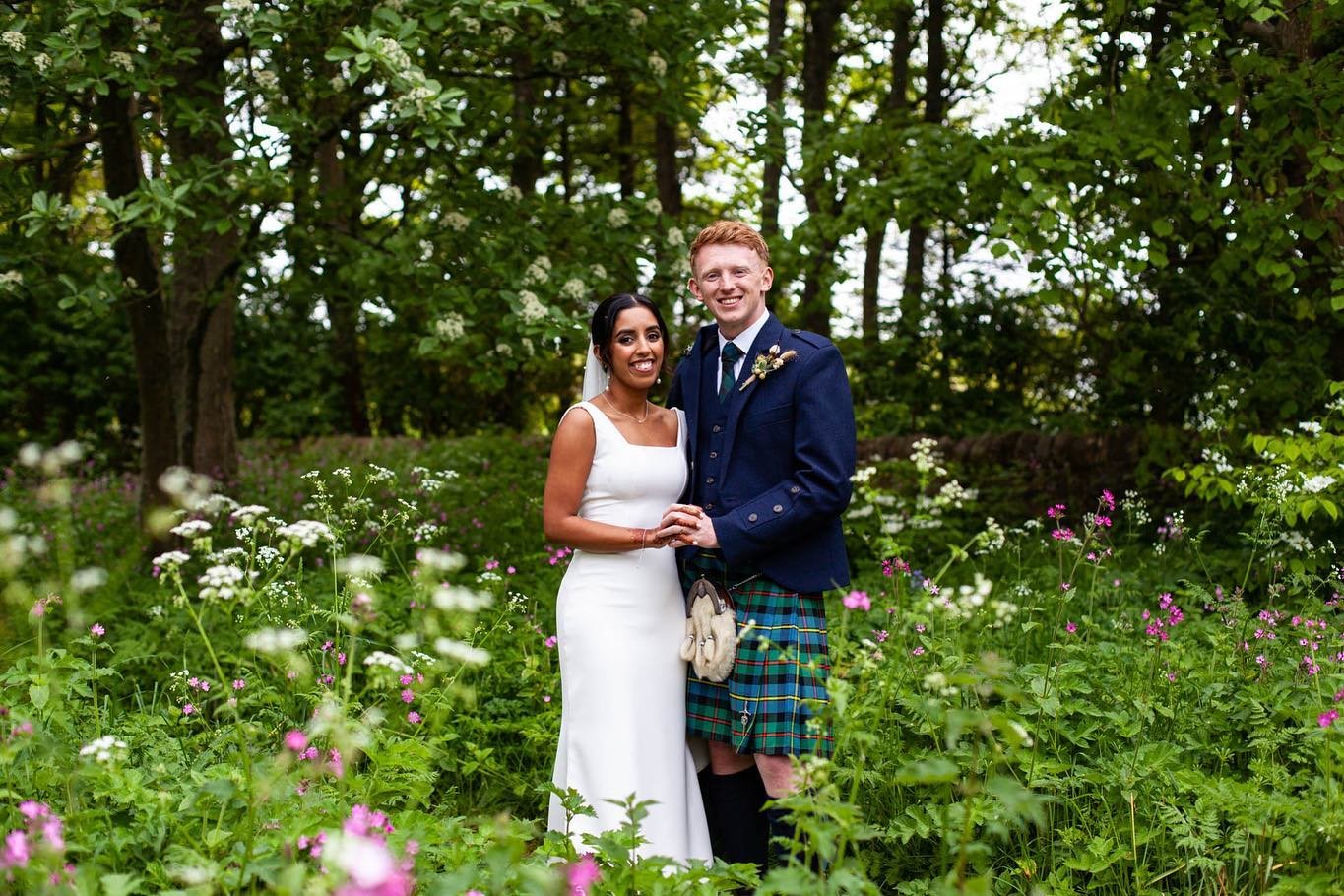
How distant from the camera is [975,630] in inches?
173

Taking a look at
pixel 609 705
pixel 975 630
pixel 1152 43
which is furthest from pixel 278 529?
pixel 1152 43

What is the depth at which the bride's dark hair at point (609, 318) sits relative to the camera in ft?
10.5

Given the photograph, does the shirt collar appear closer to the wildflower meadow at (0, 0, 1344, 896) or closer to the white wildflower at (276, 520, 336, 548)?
the wildflower meadow at (0, 0, 1344, 896)

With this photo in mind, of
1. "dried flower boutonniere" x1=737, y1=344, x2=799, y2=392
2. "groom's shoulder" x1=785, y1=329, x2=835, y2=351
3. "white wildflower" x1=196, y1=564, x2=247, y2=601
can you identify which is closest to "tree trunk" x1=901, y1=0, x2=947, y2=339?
"groom's shoulder" x1=785, y1=329, x2=835, y2=351

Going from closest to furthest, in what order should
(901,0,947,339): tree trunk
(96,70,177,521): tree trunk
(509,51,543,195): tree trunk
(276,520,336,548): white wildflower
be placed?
(276,520,336,548): white wildflower → (96,70,177,521): tree trunk → (509,51,543,195): tree trunk → (901,0,947,339): tree trunk

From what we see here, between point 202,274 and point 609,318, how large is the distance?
4.72 meters

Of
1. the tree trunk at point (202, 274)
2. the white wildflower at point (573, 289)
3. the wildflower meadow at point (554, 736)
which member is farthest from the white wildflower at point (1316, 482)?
the tree trunk at point (202, 274)

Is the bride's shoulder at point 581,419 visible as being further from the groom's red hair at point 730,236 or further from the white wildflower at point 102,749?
the white wildflower at point 102,749

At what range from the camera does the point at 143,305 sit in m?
6.21

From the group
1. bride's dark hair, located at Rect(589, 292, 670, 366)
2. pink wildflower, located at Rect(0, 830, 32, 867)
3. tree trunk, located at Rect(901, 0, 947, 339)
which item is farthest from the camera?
tree trunk, located at Rect(901, 0, 947, 339)

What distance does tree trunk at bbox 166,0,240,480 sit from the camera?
509cm

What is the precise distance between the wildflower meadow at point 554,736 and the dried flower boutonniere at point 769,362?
456 mm

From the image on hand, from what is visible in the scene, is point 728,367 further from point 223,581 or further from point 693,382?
point 223,581

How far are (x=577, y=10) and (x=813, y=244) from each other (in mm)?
2102
